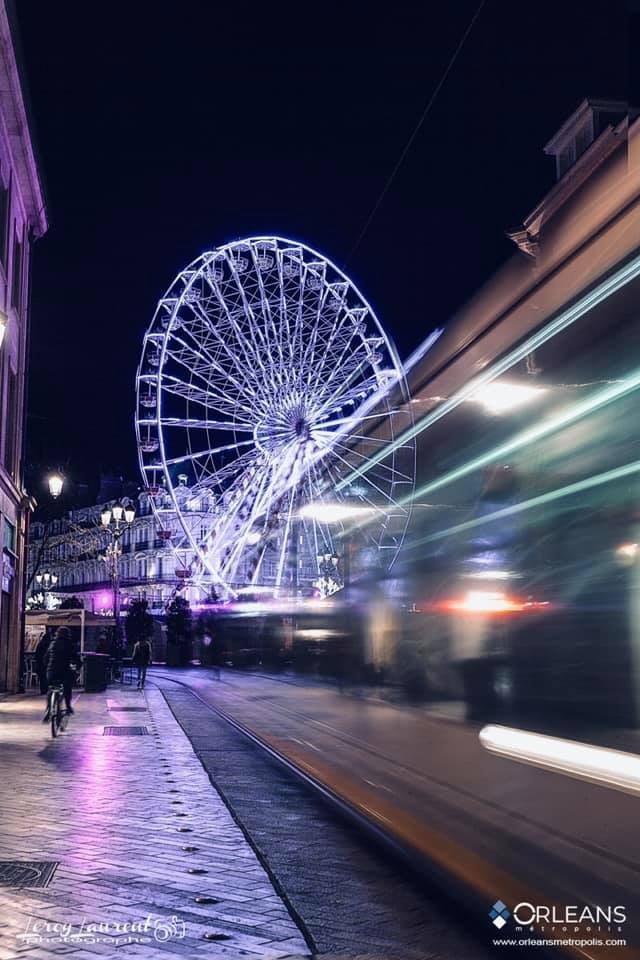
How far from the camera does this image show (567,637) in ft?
19.1

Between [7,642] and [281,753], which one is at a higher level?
[7,642]

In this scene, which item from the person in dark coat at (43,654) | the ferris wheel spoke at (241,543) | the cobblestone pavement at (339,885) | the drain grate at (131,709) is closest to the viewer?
the cobblestone pavement at (339,885)

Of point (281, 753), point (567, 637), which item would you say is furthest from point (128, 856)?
point (281, 753)

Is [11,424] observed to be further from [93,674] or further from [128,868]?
[128,868]

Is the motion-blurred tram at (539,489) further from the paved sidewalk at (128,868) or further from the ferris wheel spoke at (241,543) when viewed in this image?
the ferris wheel spoke at (241,543)

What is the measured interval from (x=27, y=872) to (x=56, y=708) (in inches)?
400

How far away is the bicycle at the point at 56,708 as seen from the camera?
55.3 ft

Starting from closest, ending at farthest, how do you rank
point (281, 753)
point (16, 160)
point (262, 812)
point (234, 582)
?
point (262, 812) → point (281, 753) → point (234, 582) → point (16, 160)

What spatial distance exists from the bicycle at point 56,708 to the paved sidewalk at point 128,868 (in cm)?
295

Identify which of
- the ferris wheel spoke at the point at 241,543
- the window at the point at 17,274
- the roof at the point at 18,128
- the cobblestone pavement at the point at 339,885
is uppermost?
the roof at the point at 18,128

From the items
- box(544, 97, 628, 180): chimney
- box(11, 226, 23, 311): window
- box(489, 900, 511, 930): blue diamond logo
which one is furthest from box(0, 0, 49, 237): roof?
box(489, 900, 511, 930): blue diamond logo

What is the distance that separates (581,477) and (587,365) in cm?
70

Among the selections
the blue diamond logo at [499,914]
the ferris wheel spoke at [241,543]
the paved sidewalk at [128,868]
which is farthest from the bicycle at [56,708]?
the blue diamond logo at [499,914]

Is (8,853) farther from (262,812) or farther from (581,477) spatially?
(581,477)
